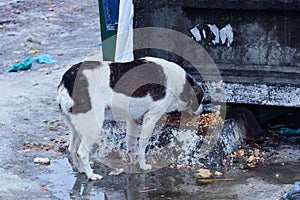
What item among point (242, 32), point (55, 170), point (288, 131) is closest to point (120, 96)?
point (55, 170)

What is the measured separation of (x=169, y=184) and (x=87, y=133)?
84cm

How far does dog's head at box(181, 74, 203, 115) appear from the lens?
6484 millimetres

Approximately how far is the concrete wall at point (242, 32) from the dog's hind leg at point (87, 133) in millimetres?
1448

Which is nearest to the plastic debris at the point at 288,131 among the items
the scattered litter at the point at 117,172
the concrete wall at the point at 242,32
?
the concrete wall at the point at 242,32

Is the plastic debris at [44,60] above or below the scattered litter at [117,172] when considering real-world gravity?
above

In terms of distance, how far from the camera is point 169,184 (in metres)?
6.14

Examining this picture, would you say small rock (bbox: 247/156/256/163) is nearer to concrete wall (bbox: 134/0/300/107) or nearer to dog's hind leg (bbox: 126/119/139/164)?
concrete wall (bbox: 134/0/300/107)

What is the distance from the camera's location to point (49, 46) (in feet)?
40.9

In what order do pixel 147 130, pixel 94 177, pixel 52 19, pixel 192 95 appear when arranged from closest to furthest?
pixel 94 177 → pixel 147 130 → pixel 192 95 → pixel 52 19

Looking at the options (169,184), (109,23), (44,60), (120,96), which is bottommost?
(169,184)

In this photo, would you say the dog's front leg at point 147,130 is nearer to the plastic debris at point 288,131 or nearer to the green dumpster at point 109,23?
the plastic debris at point 288,131

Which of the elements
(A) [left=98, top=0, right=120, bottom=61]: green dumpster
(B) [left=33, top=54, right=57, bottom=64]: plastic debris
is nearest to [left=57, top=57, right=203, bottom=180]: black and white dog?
(A) [left=98, top=0, right=120, bottom=61]: green dumpster

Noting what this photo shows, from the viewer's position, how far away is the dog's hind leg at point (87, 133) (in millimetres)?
6081

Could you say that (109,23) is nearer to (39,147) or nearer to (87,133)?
(39,147)
